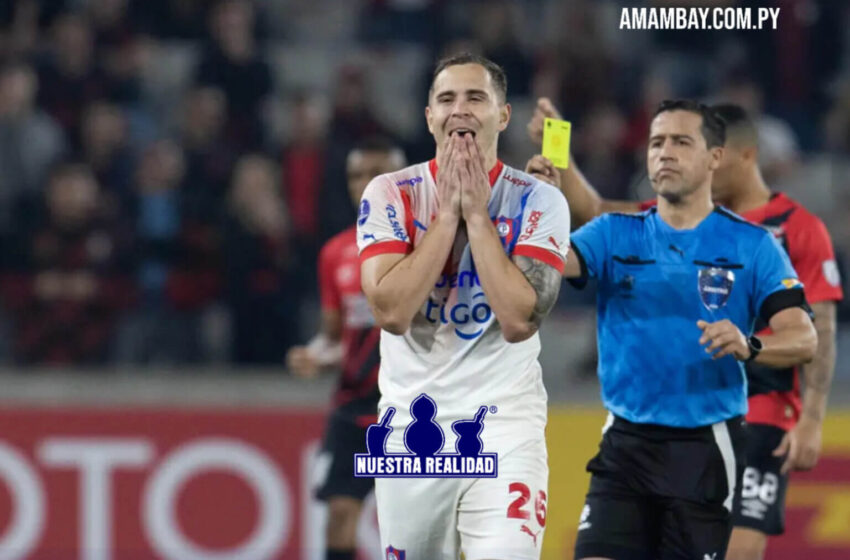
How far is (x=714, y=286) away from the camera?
5504 mm

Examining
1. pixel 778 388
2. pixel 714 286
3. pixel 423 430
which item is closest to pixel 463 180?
pixel 423 430

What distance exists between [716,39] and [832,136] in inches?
52.3

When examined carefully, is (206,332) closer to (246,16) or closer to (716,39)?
(246,16)

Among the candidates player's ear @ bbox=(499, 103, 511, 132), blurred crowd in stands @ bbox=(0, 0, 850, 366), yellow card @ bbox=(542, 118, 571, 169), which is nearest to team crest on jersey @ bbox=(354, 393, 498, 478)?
player's ear @ bbox=(499, 103, 511, 132)

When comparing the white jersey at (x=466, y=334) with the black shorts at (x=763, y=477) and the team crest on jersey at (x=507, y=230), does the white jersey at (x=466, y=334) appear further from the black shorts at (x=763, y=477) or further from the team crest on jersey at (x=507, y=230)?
the black shorts at (x=763, y=477)

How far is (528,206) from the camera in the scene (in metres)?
4.80

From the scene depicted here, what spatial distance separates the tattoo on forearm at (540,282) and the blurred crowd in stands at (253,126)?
4920mm

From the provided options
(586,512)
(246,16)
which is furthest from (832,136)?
(586,512)

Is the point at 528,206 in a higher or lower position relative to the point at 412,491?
higher

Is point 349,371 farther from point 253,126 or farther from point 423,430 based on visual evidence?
point 253,126

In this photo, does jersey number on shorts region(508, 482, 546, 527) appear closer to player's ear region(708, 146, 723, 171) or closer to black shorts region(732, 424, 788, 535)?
player's ear region(708, 146, 723, 171)

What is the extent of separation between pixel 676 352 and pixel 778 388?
3.71 ft

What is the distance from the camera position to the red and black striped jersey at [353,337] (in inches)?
303

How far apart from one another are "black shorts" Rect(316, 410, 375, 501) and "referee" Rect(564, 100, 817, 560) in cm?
234
